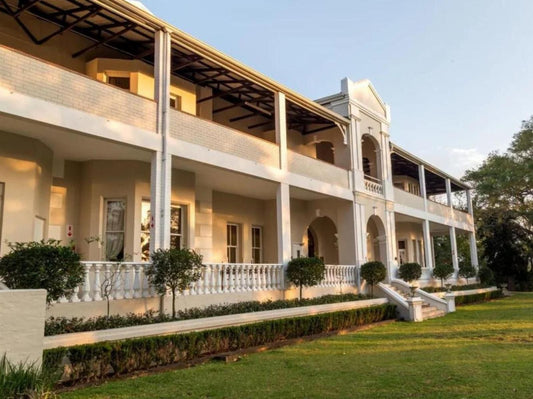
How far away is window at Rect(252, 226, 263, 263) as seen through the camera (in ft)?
61.7

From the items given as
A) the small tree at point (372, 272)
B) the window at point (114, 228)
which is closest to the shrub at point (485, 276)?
the small tree at point (372, 272)

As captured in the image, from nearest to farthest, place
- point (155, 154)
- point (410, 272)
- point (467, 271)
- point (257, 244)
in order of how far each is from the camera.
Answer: point (155, 154), point (257, 244), point (410, 272), point (467, 271)

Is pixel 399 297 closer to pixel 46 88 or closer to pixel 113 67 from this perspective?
pixel 113 67

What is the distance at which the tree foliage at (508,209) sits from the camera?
3083 cm

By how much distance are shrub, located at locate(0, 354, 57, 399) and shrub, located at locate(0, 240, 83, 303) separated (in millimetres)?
2288

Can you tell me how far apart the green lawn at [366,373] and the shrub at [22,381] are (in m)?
1.33

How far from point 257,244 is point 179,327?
386 inches

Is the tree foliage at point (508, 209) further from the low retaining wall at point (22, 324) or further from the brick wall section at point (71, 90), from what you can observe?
the low retaining wall at point (22, 324)

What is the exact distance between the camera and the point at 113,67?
41.6 ft

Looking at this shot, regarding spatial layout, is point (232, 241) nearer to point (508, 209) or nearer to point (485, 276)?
point (485, 276)

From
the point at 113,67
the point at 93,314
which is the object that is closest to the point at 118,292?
the point at 93,314

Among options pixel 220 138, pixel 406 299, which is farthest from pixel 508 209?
pixel 220 138

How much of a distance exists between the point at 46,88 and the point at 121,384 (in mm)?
5634

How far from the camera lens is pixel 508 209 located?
32.9 metres
